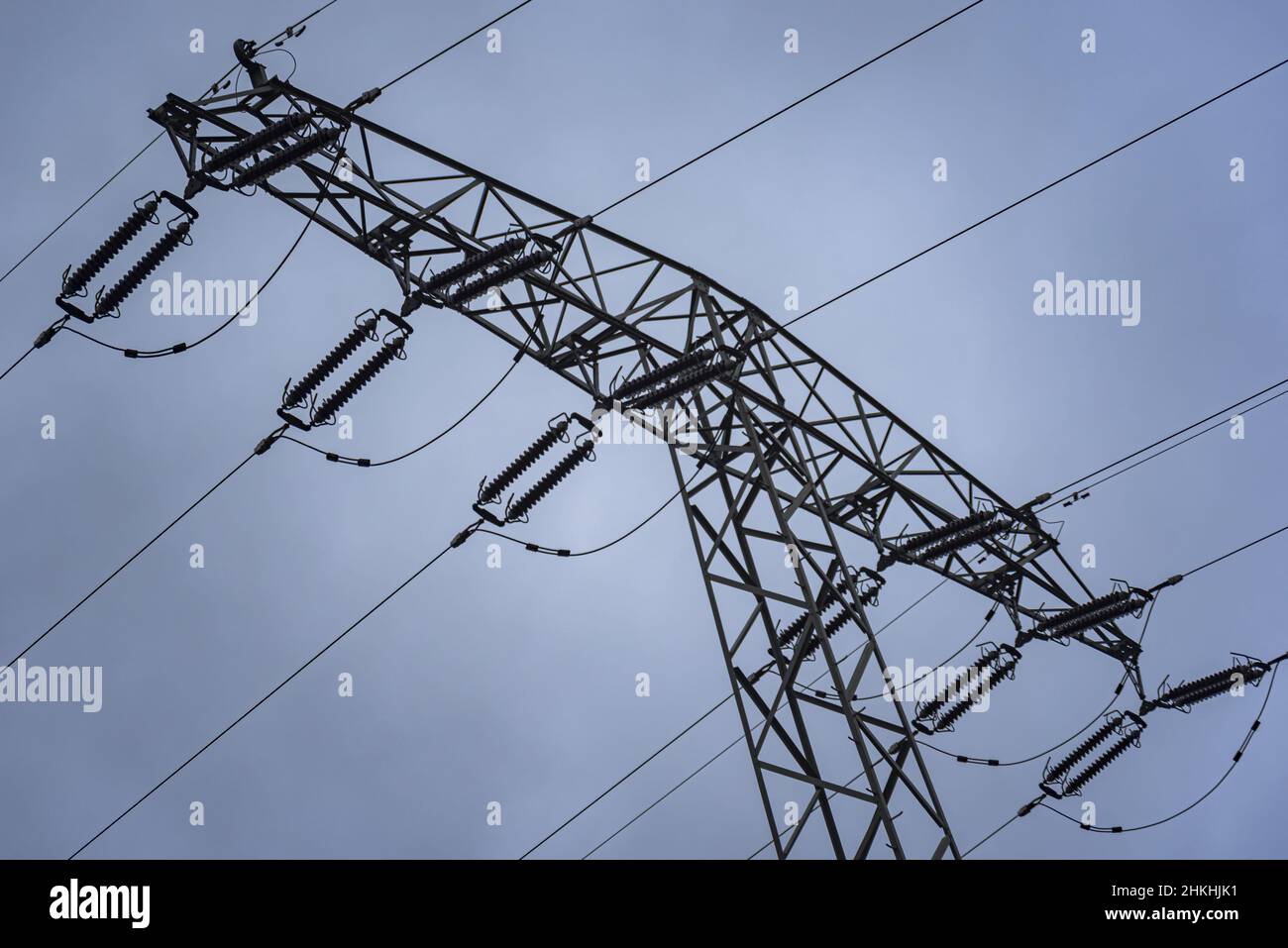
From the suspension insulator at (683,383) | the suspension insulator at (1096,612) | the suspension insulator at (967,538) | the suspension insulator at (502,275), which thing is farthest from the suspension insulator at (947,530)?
the suspension insulator at (502,275)

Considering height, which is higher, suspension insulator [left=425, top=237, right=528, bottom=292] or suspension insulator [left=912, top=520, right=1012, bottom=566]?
suspension insulator [left=425, top=237, right=528, bottom=292]

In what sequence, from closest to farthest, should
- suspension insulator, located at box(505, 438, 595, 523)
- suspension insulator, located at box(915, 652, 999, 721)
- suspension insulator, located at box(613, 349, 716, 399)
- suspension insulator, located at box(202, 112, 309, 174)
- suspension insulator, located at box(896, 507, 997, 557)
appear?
suspension insulator, located at box(202, 112, 309, 174), suspension insulator, located at box(613, 349, 716, 399), suspension insulator, located at box(505, 438, 595, 523), suspension insulator, located at box(896, 507, 997, 557), suspension insulator, located at box(915, 652, 999, 721)

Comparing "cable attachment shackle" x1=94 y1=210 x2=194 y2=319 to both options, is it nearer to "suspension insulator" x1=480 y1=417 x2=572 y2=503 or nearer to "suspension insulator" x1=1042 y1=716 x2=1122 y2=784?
"suspension insulator" x1=480 y1=417 x2=572 y2=503

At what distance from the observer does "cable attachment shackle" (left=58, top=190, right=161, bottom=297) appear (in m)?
14.0

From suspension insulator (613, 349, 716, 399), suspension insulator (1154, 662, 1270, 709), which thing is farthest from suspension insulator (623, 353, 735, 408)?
suspension insulator (1154, 662, 1270, 709)

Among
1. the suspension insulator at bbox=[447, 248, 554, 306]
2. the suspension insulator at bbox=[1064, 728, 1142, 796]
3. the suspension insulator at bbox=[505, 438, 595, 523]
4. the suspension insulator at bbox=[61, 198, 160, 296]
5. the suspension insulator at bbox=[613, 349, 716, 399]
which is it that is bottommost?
the suspension insulator at bbox=[1064, 728, 1142, 796]

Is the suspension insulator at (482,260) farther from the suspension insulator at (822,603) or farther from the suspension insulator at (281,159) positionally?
the suspension insulator at (822,603)

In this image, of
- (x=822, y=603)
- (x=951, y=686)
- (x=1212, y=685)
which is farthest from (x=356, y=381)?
(x=1212, y=685)

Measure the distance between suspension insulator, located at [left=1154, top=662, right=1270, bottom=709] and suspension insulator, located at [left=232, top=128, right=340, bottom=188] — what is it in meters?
12.5

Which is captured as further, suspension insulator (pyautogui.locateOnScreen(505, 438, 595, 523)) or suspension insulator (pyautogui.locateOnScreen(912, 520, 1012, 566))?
suspension insulator (pyautogui.locateOnScreen(912, 520, 1012, 566))

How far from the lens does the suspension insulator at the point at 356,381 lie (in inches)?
578

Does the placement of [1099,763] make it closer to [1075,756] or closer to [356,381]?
[1075,756]
